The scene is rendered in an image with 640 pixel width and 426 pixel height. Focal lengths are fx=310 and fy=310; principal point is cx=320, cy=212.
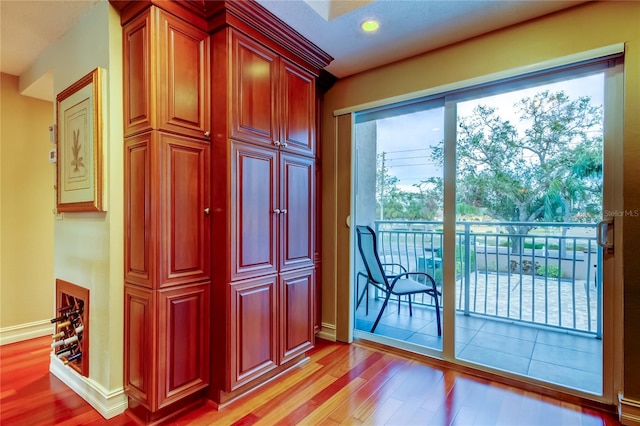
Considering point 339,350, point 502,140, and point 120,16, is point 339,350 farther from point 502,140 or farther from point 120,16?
point 120,16

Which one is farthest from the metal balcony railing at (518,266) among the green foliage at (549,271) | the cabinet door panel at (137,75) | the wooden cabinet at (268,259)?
the cabinet door panel at (137,75)

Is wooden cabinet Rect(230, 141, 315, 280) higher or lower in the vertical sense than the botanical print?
lower

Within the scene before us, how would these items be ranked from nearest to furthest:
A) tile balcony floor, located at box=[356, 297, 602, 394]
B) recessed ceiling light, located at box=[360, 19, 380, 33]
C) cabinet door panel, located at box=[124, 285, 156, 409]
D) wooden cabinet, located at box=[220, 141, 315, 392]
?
cabinet door panel, located at box=[124, 285, 156, 409] → wooden cabinet, located at box=[220, 141, 315, 392] → recessed ceiling light, located at box=[360, 19, 380, 33] → tile balcony floor, located at box=[356, 297, 602, 394]

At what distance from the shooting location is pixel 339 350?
8.68 ft

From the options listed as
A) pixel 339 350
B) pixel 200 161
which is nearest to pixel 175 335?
pixel 200 161

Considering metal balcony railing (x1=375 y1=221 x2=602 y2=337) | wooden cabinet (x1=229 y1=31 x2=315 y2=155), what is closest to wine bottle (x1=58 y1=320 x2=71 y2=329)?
wooden cabinet (x1=229 y1=31 x2=315 y2=155)

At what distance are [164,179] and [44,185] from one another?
225 cm

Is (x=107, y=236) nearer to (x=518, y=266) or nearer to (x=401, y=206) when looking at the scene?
(x=401, y=206)

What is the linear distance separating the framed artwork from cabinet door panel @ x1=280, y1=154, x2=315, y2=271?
1.10 m

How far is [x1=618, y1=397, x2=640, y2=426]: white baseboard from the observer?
1.67 m

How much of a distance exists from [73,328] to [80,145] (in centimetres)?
122

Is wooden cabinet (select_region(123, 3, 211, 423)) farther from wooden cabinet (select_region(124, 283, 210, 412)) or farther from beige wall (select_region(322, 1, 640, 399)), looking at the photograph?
beige wall (select_region(322, 1, 640, 399))

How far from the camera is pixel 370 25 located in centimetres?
203

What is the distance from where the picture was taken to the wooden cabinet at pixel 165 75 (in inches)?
64.4
